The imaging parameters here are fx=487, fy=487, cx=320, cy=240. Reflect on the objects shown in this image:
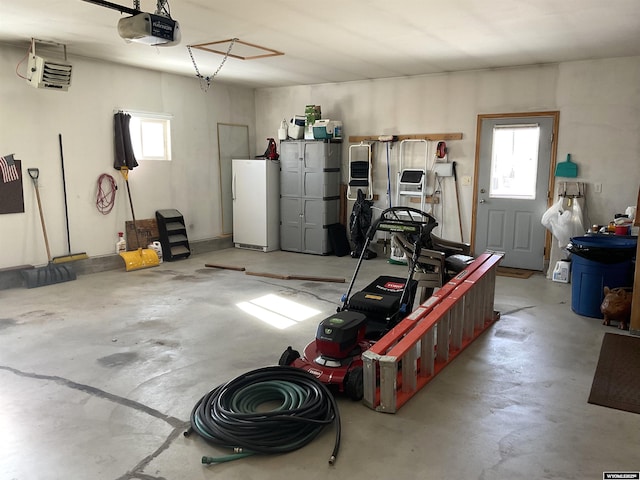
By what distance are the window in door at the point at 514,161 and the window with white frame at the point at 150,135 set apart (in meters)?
4.91

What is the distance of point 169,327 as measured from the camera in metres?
4.52

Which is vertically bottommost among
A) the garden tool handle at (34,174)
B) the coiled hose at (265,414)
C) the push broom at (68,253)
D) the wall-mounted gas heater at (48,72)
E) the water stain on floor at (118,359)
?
the water stain on floor at (118,359)

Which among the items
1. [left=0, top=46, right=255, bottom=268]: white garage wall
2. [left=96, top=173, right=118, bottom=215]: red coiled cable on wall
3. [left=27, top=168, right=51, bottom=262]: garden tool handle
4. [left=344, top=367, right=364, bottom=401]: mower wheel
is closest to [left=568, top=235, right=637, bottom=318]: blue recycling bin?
[left=344, top=367, right=364, bottom=401]: mower wheel

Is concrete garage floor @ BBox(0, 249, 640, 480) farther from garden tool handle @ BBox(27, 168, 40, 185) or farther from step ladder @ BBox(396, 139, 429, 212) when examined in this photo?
step ladder @ BBox(396, 139, 429, 212)

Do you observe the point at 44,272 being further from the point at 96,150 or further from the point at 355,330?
the point at 355,330

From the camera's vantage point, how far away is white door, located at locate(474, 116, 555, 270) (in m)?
6.58

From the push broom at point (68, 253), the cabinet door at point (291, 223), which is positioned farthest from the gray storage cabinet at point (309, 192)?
the push broom at point (68, 253)

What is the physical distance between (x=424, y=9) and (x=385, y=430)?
11.2ft

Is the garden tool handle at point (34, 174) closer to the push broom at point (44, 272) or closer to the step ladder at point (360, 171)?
the push broom at point (44, 272)

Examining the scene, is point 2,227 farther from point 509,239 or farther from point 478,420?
point 509,239

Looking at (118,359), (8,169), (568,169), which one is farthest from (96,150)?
(568,169)

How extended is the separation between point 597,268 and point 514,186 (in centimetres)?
241

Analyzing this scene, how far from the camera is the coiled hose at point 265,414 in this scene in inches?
100.0

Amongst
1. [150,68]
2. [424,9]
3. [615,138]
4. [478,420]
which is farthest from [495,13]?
[150,68]
